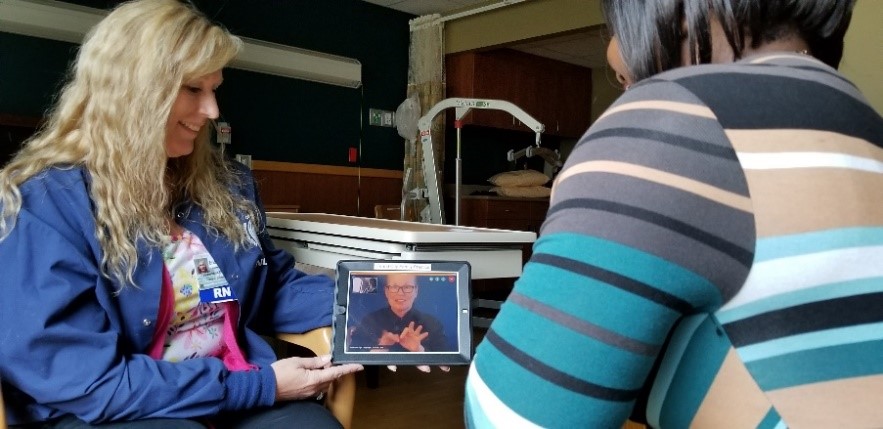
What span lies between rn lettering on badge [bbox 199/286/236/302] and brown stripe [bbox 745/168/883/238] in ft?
3.45

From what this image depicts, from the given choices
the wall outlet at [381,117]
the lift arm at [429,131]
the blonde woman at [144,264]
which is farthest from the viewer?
the wall outlet at [381,117]

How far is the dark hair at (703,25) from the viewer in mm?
525

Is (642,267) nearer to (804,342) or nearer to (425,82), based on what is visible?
(804,342)

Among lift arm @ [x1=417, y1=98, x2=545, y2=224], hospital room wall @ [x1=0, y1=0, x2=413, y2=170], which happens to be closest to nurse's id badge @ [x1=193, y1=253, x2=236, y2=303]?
lift arm @ [x1=417, y1=98, x2=545, y2=224]

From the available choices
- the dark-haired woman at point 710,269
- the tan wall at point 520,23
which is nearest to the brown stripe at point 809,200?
the dark-haired woman at point 710,269

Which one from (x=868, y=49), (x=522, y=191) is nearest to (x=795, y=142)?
(x=868, y=49)

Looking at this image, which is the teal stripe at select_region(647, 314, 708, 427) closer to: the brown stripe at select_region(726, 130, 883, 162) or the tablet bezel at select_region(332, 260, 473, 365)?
the brown stripe at select_region(726, 130, 883, 162)

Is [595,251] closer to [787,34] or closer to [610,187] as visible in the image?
[610,187]

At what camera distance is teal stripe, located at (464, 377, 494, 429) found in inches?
18.4

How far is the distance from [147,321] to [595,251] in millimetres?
966

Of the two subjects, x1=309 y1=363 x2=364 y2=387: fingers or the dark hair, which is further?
x1=309 y1=363 x2=364 y2=387: fingers

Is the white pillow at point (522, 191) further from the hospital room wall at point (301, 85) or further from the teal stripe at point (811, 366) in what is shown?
the teal stripe at point (811, 366)

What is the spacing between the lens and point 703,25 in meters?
0.53

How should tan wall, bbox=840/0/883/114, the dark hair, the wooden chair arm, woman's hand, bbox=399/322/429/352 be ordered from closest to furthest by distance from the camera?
1. the dark hair
2. woman's hand, bbox=399/322/429/352
3. the wooden chair arm
4. tan wall, bbox=840/0/883/114
